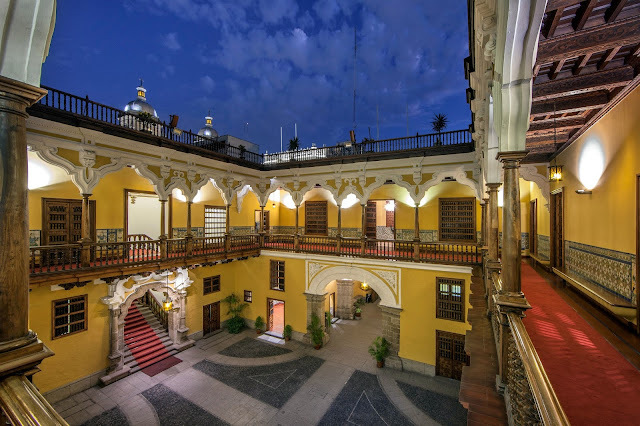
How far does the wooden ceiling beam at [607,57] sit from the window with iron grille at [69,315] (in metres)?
14.0

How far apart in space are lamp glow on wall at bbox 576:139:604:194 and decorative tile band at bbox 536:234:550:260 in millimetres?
3409

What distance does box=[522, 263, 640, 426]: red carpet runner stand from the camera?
215cm

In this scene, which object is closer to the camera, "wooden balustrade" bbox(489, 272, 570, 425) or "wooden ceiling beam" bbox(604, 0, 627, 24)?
"wooden balustrade" bbox(489, 272, 570, 425)

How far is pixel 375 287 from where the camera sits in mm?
10867

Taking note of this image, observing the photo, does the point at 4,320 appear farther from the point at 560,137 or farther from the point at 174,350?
the point at 174,350

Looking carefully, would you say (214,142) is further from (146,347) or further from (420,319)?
(420,319)

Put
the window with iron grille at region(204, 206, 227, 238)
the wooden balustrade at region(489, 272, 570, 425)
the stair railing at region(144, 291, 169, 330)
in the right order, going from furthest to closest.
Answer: the window with iron grille at region(204, 206, 227, 238)
the stair railing at region(144, 291, 169, 330)
the wooden balustrade at region(489, 272, 570, 425)

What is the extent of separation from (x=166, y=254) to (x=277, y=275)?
535 centimetres

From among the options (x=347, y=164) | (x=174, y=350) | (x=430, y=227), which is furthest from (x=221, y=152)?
(x=430, y=227)

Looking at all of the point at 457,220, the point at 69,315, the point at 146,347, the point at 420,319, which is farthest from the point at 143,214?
the point at 457,220

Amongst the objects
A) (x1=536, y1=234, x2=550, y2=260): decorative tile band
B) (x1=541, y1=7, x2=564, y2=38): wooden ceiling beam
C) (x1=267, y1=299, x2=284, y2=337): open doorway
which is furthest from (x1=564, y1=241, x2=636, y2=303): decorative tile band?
(x1=267, y1=299, x2=284, y2=337): open doorway

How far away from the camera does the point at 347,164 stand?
1202cm

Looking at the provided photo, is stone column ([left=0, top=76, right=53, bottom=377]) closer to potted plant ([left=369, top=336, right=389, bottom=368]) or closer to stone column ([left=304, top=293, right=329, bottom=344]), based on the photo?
potted plant ([left=369, top=336, right=389, bottom=368])

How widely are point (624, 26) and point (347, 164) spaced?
9.34 metres
